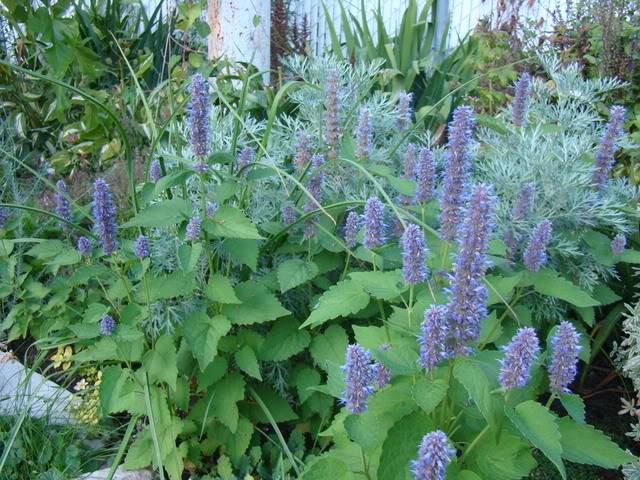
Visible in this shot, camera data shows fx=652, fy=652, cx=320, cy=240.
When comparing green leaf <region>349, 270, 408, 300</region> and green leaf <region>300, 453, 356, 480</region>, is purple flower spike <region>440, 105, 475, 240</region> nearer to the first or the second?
green leaf <region>349, 270, 408, 300</region>

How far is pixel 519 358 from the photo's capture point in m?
1.26

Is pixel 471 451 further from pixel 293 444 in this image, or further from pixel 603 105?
pixel 603 105

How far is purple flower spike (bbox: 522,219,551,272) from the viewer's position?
1.75 m

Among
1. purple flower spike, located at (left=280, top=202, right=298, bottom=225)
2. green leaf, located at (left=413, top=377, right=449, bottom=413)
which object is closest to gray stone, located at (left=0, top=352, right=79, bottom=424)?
purple flower spike, located at (left=280, top=202, right=298, bottom=225)

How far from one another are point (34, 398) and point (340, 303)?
5.04 ft

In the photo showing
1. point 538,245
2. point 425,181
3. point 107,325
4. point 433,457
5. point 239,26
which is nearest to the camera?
point 433,457

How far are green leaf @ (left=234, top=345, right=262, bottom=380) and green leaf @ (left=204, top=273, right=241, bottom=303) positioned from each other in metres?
0.21

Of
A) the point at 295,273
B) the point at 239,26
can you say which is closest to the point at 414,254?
the point at 295,273

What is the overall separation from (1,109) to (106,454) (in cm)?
370

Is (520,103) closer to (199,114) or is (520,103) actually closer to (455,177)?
(455,177)

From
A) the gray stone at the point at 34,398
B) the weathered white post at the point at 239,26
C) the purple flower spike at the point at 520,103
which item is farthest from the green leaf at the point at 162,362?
the weathered white post at the point at 239,26

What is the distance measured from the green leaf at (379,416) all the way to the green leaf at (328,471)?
11cm

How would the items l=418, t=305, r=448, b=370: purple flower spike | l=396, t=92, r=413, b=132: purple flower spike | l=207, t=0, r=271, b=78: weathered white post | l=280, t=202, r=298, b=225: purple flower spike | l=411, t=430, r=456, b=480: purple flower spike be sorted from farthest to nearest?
l=207, t=0, r=271, b=78: weathered white post → l=396, t=92, r=413, b=132: purple flower spike → l=280, t=202, r=298, b=225: purple flower spike → l=418, t=305, r=448, b=370: purple flower spike → l=411, t=430, r=456, b=480: purple flower spike

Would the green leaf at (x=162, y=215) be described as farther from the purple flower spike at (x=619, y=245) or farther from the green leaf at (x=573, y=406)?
the purple flower spike at (x=619, y=245)
